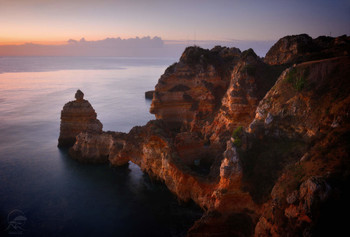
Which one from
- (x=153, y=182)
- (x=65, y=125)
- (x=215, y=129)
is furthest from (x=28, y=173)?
(x=215, y=129)

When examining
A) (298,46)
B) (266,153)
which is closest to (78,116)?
(266,153)

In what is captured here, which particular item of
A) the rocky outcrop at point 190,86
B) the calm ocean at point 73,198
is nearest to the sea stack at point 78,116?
the calm ocean at point 73,198

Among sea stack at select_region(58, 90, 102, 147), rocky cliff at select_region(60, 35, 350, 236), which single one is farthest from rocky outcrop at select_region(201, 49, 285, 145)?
sea stack at select_region(58, 90, 102, 147)

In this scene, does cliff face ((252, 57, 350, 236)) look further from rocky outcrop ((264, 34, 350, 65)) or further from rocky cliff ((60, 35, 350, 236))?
rocky outcrop ((264, 34, 350, 65))

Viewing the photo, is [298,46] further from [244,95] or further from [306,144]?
[306,144]

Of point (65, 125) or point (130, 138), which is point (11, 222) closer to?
point (130, 138)

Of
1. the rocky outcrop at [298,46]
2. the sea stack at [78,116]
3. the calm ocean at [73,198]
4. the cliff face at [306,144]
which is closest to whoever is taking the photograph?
the cliff face at [306,144]

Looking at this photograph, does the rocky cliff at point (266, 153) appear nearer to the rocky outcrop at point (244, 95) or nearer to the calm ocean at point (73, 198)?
the rocky outcrop at point (244, 95)

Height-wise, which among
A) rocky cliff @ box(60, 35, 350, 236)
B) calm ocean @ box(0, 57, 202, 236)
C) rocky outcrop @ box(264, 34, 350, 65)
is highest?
rocky outcrop @ box(264, 34, 350, 65)

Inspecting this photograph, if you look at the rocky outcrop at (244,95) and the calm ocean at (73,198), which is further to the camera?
the rocky outcrop at (244,95)
